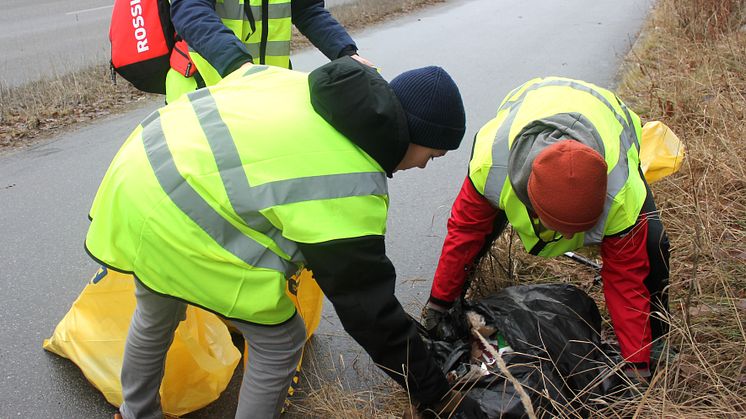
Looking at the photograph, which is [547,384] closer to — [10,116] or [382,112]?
[382,112]

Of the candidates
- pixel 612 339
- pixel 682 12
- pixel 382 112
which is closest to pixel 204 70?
pixel 382 112

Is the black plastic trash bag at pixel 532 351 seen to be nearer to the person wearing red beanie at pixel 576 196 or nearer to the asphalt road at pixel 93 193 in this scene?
the person wearing red beanie at pixel 576 196

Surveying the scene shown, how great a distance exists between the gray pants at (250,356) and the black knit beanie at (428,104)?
0.65m

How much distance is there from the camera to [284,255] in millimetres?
1715

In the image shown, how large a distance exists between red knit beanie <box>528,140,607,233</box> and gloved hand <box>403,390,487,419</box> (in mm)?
627

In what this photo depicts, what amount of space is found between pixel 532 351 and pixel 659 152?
1160 millimetres

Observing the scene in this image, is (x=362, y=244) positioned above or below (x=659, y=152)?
above

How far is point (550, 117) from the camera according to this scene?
7.11ft

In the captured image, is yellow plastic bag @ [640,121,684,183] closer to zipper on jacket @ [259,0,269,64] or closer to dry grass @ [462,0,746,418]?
dry grass @ [462,0,746,418]

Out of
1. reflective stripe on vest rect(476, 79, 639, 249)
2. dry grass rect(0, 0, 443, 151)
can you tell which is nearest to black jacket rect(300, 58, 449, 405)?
reflective stripe on vest rect(476, 79, 639, 249)

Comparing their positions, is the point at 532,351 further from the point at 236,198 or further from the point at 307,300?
the point at 236,198

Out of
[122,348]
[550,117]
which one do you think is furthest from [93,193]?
[550,117]

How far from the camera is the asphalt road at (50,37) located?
7.23 meters

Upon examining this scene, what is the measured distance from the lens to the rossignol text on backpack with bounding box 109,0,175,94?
2541mm
